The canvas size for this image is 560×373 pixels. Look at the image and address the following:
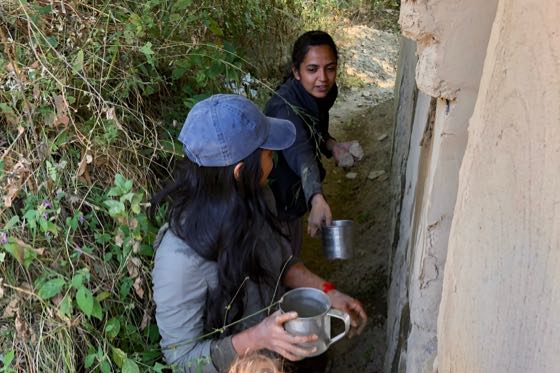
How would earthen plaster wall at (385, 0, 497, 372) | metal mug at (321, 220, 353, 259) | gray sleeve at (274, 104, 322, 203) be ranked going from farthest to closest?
gray sleeve at (274, 104, 322, 203) → metal mug at (321, 220, 353, 259) → earthen plaster wall at (385, 0, 497, 372)

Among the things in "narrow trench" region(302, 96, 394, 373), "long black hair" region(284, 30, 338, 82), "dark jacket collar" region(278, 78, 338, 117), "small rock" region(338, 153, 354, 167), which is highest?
"long black hair" region(284, 30, 338, 82)

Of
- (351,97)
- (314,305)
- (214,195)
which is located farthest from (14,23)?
(351,97)

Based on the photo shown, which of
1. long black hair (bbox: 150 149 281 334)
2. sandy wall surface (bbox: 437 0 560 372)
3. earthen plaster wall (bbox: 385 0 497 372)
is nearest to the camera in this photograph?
sandy wall surface (bbox: 437 0 560 372)

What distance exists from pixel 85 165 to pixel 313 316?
973 mm

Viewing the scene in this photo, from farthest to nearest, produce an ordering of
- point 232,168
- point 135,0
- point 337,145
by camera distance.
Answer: point 337,145 < point 135,0 < point 232,168

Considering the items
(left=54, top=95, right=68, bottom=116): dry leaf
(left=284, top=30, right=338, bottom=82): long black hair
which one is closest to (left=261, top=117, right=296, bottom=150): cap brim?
(left=54, top=95, right=68, bottom=116): dry leaf

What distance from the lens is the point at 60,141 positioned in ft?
6.40

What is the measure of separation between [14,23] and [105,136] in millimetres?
627

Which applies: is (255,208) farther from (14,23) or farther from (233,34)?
(233,34)

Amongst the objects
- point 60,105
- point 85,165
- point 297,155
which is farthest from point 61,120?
point 297,155

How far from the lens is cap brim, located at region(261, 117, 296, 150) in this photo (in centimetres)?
159

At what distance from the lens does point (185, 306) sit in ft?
4.95

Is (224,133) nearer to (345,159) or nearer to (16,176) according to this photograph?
(16,176)

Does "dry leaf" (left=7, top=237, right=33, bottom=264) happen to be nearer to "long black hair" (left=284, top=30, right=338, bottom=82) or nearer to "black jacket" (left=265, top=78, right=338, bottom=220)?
"black jacket" (left=265, top=78, right=338, bottom=220)
